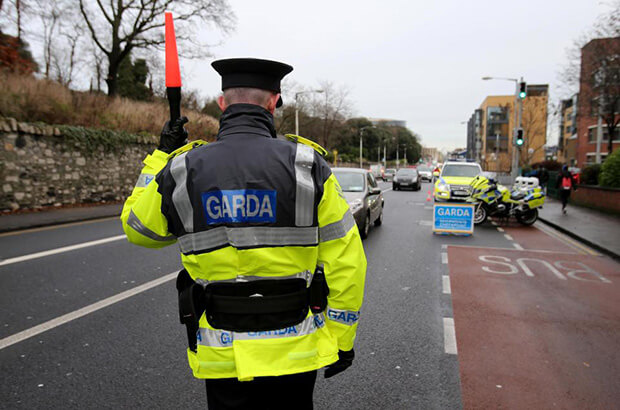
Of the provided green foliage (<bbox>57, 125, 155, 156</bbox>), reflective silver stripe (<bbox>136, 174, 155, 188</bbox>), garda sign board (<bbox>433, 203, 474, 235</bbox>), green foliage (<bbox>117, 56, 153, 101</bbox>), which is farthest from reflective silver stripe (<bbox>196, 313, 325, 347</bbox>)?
green foliage (<bbox>117, 56, 153, 101</bbox>)

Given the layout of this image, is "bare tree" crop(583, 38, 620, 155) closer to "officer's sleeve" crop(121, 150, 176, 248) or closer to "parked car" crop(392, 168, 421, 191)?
"parked car" crop(392, 168, 421, 191)

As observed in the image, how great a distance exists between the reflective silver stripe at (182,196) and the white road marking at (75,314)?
3405 millimetres

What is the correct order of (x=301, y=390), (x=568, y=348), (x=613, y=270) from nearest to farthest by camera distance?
(x=301, y=390), (x=568, y=348), (x=613, y=270)

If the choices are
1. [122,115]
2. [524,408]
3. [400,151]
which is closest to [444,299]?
[524,408]

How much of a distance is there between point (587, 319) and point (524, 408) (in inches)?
103

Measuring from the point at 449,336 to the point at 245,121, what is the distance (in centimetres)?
363

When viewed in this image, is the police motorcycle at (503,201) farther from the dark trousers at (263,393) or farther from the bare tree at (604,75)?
the dark trousers at (263,393)

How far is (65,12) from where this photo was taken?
90.8 ft

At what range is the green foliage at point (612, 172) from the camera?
15.9 meters

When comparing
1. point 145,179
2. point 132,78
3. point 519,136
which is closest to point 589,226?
point 519,136

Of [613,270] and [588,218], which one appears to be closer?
[613,270]

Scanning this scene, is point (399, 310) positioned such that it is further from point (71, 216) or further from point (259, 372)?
point (71, 216)

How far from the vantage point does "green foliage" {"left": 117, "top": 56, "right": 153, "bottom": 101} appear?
3909cm

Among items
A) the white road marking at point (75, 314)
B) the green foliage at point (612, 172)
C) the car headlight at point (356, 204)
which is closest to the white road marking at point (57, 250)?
the white road marking at point (75, 314)
